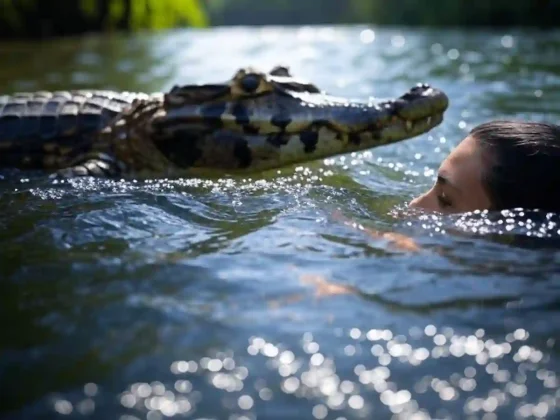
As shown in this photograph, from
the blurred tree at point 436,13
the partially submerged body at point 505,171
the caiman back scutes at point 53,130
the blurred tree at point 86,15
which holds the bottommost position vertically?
the blurred tree at point 436,13

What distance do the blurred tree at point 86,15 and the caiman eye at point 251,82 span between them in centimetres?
1450

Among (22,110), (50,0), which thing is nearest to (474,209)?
(22,110)

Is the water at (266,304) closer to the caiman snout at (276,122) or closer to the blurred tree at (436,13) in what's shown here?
the caiman snout at (276,122)

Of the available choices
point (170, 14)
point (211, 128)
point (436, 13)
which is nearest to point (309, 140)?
point (211, 128)

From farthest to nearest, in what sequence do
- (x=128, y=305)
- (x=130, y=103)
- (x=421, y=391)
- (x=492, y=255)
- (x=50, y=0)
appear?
(x=50, y=0)
(x=130, y=103)
(x=492, y=255)
(x=128, y=305)
(x=421, y=391)

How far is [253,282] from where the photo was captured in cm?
279

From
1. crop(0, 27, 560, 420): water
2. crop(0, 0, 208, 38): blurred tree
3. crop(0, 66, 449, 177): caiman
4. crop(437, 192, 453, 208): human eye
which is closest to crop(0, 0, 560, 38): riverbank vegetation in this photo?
crop(0, 0, 208, 38): blurred tree

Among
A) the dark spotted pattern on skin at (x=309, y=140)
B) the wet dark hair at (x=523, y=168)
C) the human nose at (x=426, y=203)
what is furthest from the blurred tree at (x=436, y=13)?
the wet dark hair at (x=523, y=168)

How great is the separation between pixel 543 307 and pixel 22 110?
3.87m

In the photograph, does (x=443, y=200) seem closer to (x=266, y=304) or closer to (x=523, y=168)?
(x=523, y=168)

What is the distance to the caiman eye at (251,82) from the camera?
4.56 m

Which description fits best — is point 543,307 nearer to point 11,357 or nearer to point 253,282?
point 253,282

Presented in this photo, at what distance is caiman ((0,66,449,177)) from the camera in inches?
175

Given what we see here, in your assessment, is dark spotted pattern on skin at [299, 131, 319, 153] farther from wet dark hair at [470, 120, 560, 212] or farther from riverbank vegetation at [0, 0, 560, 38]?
riverbank vegetation at [0, 0, 560, 38]
